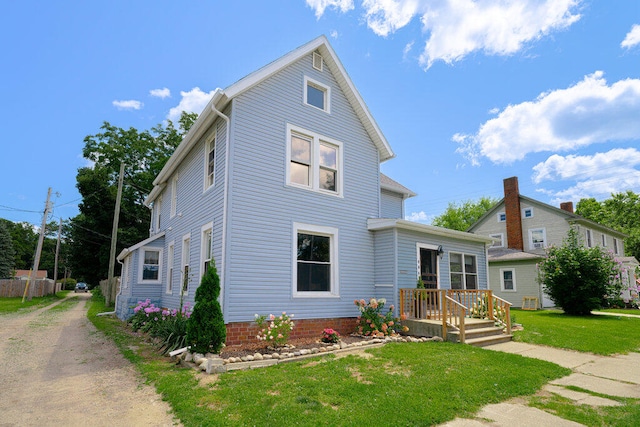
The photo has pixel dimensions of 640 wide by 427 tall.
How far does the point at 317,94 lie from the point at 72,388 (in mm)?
8884

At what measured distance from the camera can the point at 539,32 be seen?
11938mm

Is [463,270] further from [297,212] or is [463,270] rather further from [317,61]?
[317,61]

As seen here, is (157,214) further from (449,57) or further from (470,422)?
(470,422)

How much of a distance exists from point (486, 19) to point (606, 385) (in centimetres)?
969

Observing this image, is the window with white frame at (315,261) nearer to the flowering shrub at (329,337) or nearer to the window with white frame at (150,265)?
the flowering shrub at (329,337)

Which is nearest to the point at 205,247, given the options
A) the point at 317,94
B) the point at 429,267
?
the point at 317,94

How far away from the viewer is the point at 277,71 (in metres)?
9.52

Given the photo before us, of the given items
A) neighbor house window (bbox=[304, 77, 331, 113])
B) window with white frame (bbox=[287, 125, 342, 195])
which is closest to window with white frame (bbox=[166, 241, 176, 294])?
window with white frame (bbox=[287, 125, 342, 195])

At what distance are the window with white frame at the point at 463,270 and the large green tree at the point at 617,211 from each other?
41795 millimetres

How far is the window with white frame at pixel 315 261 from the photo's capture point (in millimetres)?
9156

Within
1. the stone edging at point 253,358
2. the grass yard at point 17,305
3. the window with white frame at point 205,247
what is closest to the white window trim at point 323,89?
the window with white frame at point 205,247

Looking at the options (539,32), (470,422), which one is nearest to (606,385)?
(470,422)

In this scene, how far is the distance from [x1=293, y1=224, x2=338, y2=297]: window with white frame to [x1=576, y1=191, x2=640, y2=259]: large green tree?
1872 inches

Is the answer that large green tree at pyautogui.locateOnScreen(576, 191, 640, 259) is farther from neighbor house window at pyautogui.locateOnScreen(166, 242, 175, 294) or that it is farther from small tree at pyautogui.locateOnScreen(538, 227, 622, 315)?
neighbor house window at pyautogui.locateOnScreen(166, 242, 175, 294)
